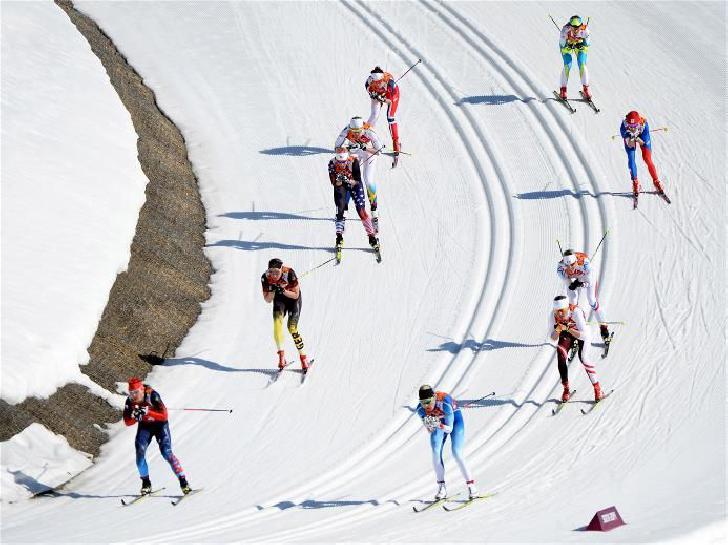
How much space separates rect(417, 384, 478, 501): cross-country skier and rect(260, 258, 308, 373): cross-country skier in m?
3.94

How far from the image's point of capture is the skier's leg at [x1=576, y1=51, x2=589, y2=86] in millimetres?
26219

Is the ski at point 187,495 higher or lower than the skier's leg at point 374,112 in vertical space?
lower

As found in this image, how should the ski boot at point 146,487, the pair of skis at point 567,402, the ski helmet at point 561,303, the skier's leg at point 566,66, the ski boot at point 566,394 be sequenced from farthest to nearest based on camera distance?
1. the skier's leg at point 566,66
2. the ski boot at point 566,394
3. the pair of skis at point 567,402
4. the ski helmet at point 561,303
5. the ski boot at point 146,487

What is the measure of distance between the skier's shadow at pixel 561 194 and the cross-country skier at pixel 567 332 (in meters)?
5.90

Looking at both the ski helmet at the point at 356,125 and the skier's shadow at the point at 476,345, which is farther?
the ski helmet at the point at 356,125

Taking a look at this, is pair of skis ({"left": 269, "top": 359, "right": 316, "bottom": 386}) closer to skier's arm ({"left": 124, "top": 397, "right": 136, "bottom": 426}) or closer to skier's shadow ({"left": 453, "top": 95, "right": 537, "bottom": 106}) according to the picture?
skier's arm ({"left": 124, "top": 397, "right": 136, "bottom": 426})

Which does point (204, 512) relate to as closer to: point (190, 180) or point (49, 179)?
point (49, 179)

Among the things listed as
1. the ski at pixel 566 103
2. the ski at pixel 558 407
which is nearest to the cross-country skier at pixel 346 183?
the ski at pixel 558 407

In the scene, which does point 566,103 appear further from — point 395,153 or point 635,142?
A: point 635,142

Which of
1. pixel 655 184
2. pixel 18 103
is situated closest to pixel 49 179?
pixel 18 103

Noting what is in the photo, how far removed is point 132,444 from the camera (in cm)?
1886

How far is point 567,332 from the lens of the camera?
60.2 feet

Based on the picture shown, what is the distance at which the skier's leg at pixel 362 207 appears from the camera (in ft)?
72.6

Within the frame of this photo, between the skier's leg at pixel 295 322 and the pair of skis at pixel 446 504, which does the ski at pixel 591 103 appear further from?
the pair of skis at pixel 446 504
